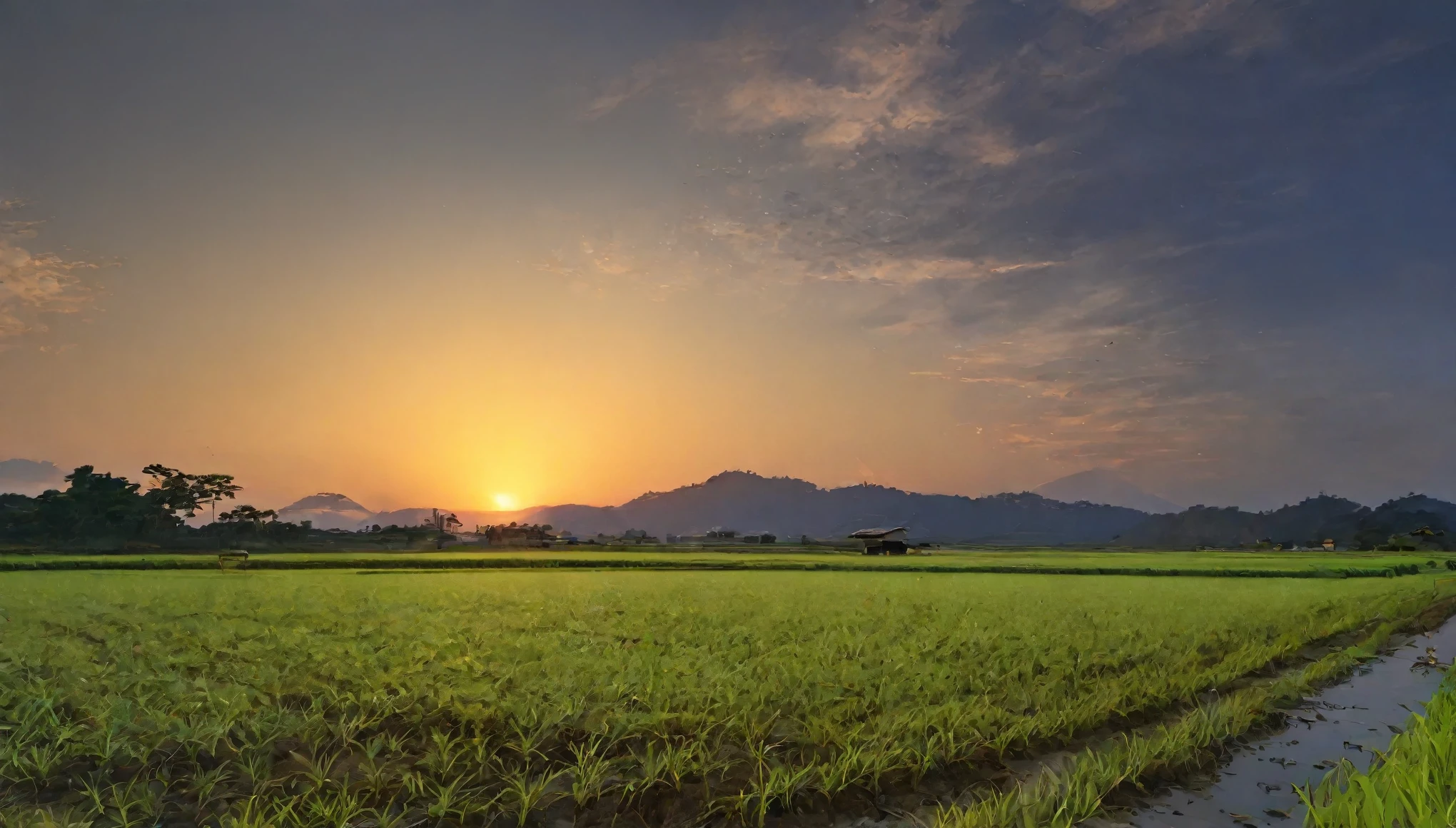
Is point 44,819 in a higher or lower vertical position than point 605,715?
lower

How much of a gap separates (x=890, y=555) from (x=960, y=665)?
2492 inches

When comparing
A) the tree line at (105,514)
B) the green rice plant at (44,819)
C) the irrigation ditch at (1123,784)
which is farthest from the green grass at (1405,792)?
the tree line at (105,514)

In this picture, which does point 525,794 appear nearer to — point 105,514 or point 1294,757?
point 1294,757

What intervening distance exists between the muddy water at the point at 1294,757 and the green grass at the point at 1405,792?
16.6 inches

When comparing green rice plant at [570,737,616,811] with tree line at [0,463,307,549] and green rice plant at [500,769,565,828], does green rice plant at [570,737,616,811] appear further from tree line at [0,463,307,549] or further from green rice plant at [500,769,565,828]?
tree line at [0,463,307,549]

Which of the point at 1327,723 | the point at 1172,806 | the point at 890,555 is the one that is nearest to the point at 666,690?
the point at 1172,806

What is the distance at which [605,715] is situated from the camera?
7.61 m

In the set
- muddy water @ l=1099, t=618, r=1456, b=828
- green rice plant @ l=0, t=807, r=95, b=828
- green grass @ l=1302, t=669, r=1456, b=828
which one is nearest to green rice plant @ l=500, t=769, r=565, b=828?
green rice plant @ l=0, t=807, r=95, b=828

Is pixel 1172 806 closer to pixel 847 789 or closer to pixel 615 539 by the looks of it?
pixel 847 789

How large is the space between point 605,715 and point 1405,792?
6373mm

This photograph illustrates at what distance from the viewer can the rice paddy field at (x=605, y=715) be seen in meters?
6.06

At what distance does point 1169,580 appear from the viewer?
40.1 m

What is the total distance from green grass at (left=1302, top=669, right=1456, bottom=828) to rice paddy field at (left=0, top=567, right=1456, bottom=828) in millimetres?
1613

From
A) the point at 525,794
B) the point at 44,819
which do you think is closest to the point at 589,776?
the point at 525,794
